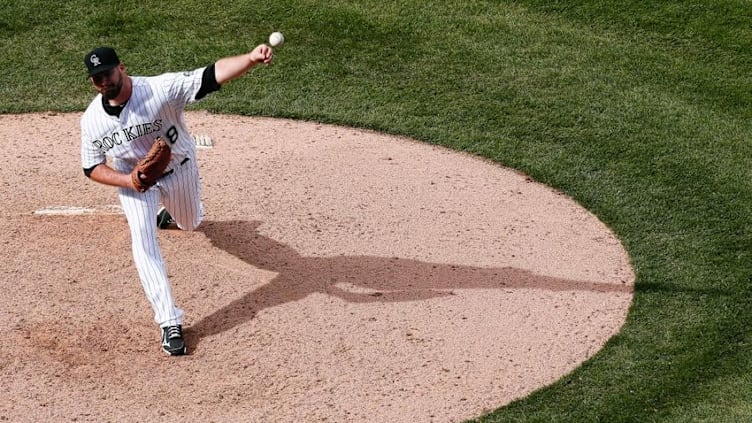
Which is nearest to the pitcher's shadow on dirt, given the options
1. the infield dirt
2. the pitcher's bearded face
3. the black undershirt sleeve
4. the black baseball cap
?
the infield dirt

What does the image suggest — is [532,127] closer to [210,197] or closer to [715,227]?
[715,227]

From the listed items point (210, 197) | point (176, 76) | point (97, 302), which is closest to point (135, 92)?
point (176, 76)

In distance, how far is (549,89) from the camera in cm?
1141

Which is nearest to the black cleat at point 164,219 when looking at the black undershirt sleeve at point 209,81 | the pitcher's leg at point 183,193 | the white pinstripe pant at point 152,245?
the pitcher's leg at point 183,193

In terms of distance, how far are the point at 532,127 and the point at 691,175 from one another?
166 centimetres

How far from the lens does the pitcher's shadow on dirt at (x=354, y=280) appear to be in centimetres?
771

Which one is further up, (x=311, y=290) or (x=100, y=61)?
(x=100, y=61)

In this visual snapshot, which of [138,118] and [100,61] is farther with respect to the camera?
[138,118]

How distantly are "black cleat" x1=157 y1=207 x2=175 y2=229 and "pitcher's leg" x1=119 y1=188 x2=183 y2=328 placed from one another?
125cm

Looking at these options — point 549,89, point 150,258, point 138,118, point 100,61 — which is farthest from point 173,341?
point 549,89

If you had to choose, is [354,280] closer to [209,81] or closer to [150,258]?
[150,258]

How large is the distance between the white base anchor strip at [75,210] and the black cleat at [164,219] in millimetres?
430

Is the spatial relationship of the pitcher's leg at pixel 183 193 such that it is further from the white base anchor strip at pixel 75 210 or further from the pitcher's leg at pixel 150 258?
the white base anchor strip at pixel 75 210

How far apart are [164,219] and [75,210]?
0.81 m
